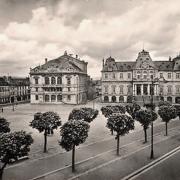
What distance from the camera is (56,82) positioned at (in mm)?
82500

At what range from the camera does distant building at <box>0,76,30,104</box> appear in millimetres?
92750

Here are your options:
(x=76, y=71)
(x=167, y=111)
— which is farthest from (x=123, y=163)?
(x=76, y=71)

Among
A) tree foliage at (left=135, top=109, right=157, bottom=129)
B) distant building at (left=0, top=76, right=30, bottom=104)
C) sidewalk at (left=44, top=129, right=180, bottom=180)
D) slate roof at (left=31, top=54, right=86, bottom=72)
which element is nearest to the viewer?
sidewalk at (left=44, top=129, right=180, bottom=180)

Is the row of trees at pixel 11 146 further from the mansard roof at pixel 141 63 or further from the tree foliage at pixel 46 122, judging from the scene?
the mansard roof at pixel 141 63

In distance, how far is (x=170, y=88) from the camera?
3248 inches

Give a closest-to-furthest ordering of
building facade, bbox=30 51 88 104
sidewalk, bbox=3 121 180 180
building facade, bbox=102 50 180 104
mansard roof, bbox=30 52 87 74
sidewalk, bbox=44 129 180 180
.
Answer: sidewalk, bbox=44 129 180 180
sidewalk, bbox=3 121 180 180
building facade, bbox=30 51 88 104
mansard roof, bbox=30 52 87 74
building facade, bbox=102 50 180 104

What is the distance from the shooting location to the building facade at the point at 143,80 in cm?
8169

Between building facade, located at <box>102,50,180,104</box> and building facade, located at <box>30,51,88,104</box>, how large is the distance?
13226 millimetres

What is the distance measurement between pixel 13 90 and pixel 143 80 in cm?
5326

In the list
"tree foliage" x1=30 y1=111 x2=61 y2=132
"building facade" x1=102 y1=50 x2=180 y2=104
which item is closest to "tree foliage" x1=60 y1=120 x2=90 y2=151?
"tree foliage" x1=30 y1=111 x2=61 y2=132

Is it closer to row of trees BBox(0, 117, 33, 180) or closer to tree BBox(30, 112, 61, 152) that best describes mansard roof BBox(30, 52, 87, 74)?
tree BBox(30, 112, 61, 152)

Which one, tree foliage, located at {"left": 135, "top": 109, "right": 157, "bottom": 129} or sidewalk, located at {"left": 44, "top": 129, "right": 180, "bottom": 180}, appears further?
tree foliage, located at {"left": 135, "top": 109, "right": 157, "bottom": 129}

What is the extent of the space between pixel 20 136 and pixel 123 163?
1160 centimetres

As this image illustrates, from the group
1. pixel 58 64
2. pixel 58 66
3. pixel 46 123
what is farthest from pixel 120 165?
pixel 58 64
